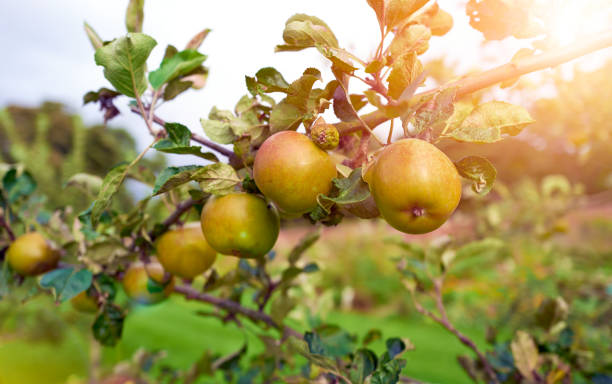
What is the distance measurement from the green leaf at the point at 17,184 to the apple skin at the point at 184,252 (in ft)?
1.51

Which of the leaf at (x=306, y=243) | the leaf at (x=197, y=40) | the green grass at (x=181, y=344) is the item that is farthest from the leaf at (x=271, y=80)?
the green grass at (x=181, y=344)

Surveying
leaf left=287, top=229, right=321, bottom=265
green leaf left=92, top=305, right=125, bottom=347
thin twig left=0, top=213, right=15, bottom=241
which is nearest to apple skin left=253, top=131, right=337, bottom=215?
leaf left=287, top=229, right=321, bottom=265

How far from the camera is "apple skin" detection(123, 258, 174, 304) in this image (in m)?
0.66

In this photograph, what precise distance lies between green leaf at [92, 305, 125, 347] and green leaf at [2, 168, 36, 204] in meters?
0.36

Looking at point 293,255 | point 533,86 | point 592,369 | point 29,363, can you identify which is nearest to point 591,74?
point 533,86

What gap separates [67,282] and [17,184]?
377 millimetres

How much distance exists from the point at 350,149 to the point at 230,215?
18 cm

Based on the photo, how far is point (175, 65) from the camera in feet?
1.77

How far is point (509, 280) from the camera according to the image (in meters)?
2.31

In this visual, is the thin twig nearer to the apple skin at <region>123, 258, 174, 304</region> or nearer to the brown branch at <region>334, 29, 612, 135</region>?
the apple skin at <region>123, 258, 174, 304</region>

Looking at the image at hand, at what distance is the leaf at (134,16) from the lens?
0.57 m

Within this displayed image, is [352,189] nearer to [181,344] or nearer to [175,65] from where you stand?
[175,65]

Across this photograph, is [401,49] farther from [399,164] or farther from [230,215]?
[230,215]

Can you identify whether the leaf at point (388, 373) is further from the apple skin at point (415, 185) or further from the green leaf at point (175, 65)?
the green leaf at point (175, 65)
